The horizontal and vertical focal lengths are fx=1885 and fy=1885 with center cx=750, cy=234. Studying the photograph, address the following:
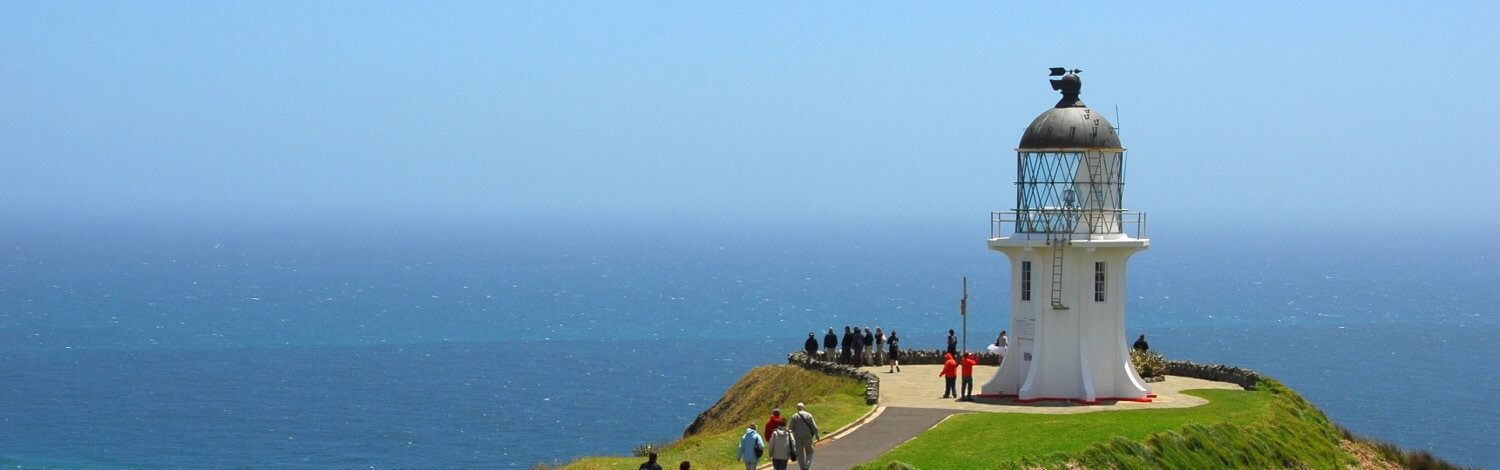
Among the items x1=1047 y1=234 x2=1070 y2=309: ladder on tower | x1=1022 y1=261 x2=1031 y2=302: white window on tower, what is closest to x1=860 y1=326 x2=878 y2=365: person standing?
x1=1022 y1=261 x2=1031 y2=302: white window on tower

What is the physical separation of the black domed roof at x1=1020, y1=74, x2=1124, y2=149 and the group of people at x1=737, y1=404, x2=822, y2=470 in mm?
12613

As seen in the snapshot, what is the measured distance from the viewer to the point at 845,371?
42.1 m

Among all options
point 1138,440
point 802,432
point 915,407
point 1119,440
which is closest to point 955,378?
point 915,407

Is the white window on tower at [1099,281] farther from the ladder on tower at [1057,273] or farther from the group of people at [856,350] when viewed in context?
the group of people at [856,350]

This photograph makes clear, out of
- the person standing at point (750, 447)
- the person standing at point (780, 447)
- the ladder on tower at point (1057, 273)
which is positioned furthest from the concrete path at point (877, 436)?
the ladder on tower at point (1057, 273)

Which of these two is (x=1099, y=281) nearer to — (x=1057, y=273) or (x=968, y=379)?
(x=1057, y=273)

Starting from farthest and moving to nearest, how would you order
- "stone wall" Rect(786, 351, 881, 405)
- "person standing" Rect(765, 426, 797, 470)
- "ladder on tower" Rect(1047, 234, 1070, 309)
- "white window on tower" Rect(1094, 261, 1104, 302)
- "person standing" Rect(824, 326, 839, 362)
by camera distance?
"person standing" Rect(824, 326, 839, 362), "white window on tower" Rect(1094, 261, 1104, 302), "ladder on tower" Rect(1047, 234, 1070, 309), "stone wall" Rect(786, 351, 881, 405), "person standing" Rect(765, 426, 797, 470)

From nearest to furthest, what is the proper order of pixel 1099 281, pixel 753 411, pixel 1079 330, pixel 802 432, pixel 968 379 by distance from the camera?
pixel 802 432 < pixel 968 379 < pixel 1079 330 < pixel 1099 281 < pixel 753 411

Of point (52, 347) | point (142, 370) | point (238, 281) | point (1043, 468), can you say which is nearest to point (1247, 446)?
point (1043, 468)

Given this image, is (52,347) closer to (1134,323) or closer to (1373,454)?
(1134,323)

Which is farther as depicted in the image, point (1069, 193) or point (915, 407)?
point (1069, 193)

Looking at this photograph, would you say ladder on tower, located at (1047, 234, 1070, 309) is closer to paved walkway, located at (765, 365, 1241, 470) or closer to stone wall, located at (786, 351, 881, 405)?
paved walkway, located at (765, 365, 1241, 470)

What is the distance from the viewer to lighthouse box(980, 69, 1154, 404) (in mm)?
38469

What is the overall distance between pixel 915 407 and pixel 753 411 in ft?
23.2
